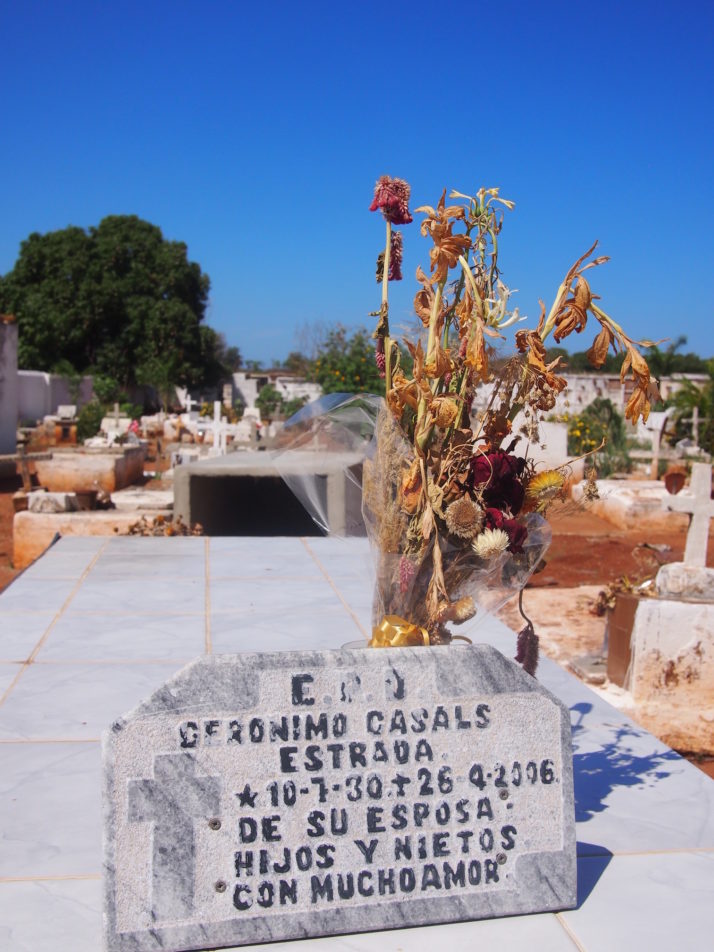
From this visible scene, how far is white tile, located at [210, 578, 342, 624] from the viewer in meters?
4.96

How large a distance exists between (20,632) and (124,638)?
48 cm

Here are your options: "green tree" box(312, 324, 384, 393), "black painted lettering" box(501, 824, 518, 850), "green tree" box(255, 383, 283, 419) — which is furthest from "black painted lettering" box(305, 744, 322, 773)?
"green tree" box(255, 383, 283, 419)

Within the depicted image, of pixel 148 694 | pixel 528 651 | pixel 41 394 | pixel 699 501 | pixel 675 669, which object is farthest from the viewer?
pixel 41 394

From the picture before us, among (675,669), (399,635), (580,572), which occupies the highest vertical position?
(399,635)

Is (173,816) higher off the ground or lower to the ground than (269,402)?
higher

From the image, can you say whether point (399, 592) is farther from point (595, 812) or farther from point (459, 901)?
point (595, 812)

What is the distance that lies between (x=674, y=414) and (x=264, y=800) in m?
22.1

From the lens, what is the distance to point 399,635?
7.50ft

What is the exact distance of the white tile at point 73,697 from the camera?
3.24m

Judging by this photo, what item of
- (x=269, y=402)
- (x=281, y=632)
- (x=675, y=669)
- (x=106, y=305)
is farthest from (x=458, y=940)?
(x=106, y=305)

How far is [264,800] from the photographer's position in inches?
79.2

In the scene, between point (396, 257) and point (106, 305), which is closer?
point (396, 257)

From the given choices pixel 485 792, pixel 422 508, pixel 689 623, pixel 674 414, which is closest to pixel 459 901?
pixel 485 792

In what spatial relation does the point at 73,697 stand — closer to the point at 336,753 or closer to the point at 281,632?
the point at 281,632
